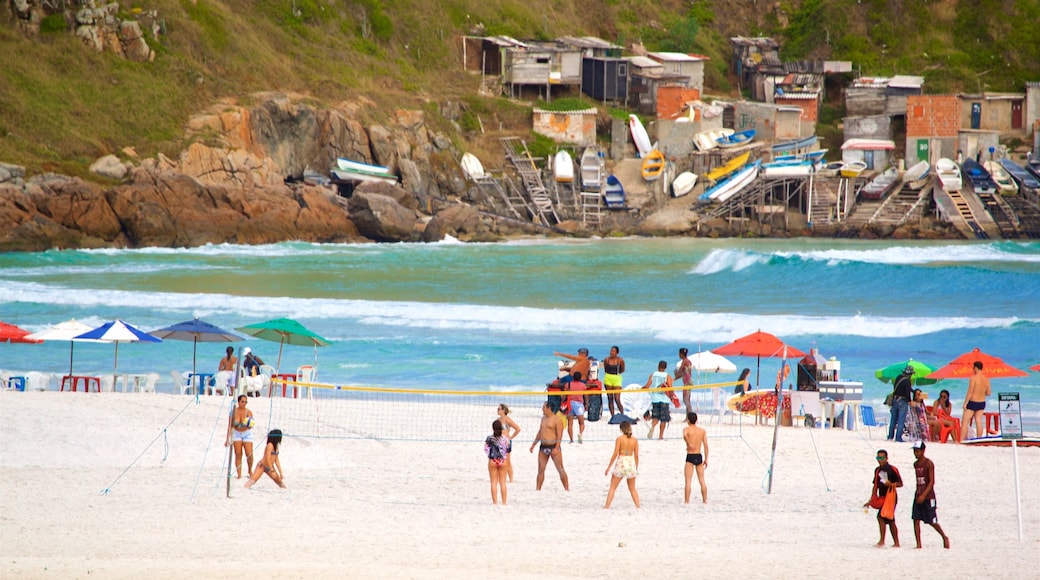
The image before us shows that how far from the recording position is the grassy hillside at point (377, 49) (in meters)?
53.5

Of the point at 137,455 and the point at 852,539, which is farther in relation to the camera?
the point at 137,455

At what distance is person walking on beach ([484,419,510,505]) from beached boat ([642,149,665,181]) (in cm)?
4841

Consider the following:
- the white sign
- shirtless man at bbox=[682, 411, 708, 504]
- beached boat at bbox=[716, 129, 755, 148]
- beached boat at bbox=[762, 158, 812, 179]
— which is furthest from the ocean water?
beached boat at bbox=[716, 129, 755, 148]

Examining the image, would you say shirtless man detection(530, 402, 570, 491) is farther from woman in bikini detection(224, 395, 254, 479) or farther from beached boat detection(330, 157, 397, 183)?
beached boat detection(330, 157, 397, 183)

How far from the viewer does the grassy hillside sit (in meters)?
53.5

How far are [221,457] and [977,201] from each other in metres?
49.7

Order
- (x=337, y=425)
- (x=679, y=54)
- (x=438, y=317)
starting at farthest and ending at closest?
(x=679, y=54) → (x=438, y=317) → (x=337, y=425)

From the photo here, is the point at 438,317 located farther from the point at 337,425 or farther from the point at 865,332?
the point at 337,425

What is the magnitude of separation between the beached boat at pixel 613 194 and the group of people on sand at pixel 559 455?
1835 inches

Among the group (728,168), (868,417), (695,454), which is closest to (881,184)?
(728,168)

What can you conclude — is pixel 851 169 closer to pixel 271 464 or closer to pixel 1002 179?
pixel 1002 179

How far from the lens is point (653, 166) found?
59188 mm

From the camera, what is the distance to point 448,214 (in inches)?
2200

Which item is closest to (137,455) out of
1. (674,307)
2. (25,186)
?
(674,307)
